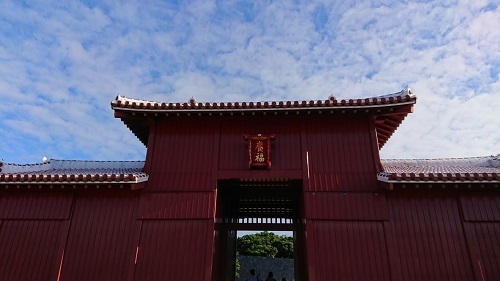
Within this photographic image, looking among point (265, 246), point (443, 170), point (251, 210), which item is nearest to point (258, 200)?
point (251, 210)

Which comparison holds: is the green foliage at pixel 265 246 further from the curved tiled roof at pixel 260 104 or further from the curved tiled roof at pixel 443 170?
the curved tiled roof at pixel 260 104

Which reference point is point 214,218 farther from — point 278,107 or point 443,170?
point 443,170

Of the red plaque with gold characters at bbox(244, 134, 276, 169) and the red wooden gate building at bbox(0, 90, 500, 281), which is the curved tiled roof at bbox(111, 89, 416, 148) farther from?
the red plaque with gold characters at bbox(244, 134, 276, 169)

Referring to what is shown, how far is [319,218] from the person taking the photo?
9.65 m

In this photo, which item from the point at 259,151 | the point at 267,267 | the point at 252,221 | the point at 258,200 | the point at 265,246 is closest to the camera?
the point at 259,151

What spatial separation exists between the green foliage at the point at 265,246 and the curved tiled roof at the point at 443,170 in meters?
29.0

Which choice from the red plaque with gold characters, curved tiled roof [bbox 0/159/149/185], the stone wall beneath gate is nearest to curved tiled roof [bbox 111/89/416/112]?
the red plaque with gold characters

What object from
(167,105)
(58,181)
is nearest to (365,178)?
(167,105)

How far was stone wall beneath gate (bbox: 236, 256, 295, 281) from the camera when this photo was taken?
30.2 m

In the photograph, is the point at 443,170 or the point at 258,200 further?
the point at 258,200

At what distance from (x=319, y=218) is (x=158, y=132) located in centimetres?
608

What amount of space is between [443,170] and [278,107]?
585cm

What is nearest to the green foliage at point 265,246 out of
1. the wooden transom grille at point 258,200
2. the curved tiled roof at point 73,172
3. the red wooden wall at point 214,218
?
the wooden transom grille at point 258,200

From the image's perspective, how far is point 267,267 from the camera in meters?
30.8
